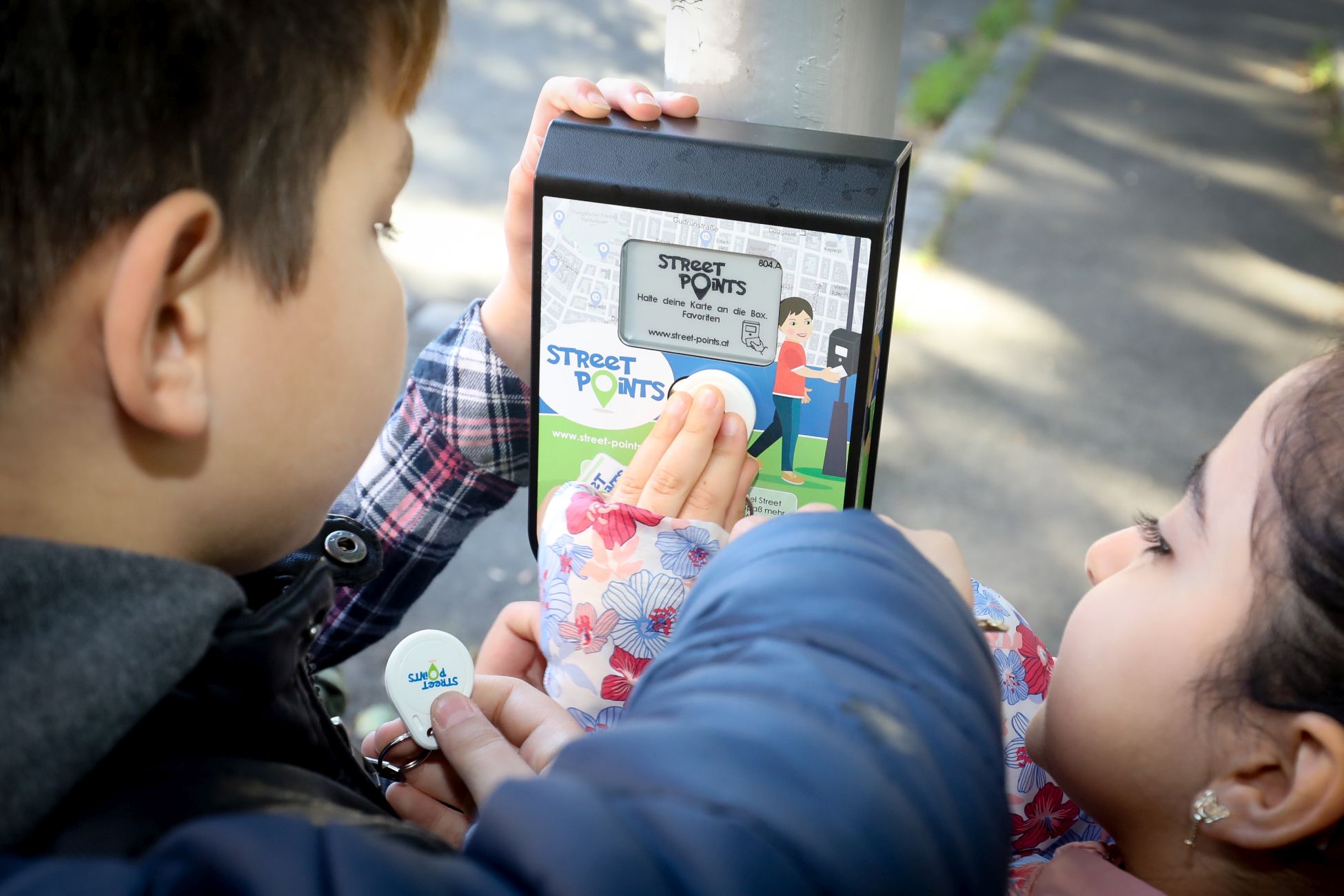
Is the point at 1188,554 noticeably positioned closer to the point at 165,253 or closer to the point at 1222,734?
the point at 1222,734

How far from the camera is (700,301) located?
28.1 inches

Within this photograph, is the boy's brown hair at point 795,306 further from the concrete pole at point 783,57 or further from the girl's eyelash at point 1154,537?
the girl's eyelash at point 1154,537

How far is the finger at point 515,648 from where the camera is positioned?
2.82 feet

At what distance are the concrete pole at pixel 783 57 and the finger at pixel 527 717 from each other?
0.40 metres

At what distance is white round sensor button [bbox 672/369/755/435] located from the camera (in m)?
0.72

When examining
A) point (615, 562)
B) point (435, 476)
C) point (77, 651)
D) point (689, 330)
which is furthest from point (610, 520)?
point (77, 651)

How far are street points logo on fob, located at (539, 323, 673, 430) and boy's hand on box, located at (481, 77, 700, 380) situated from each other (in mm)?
50

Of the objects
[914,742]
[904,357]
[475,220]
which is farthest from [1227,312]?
[914,742]

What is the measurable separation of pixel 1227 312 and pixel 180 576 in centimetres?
256

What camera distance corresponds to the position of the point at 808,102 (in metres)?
0.77

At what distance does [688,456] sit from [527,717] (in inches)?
7.4

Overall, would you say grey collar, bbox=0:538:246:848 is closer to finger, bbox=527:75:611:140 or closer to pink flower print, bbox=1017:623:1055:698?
finger, bbox=527:75:611:140

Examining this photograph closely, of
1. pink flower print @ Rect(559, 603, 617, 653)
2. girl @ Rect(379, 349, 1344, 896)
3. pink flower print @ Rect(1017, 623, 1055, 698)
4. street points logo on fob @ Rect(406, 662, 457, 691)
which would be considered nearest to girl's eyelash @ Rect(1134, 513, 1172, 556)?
girl @ Rect(379, 349, 1344, 896)

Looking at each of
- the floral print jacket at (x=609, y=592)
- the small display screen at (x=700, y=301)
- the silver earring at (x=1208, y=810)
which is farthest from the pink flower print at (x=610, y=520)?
the silver earring at (x=1208, y=810)
